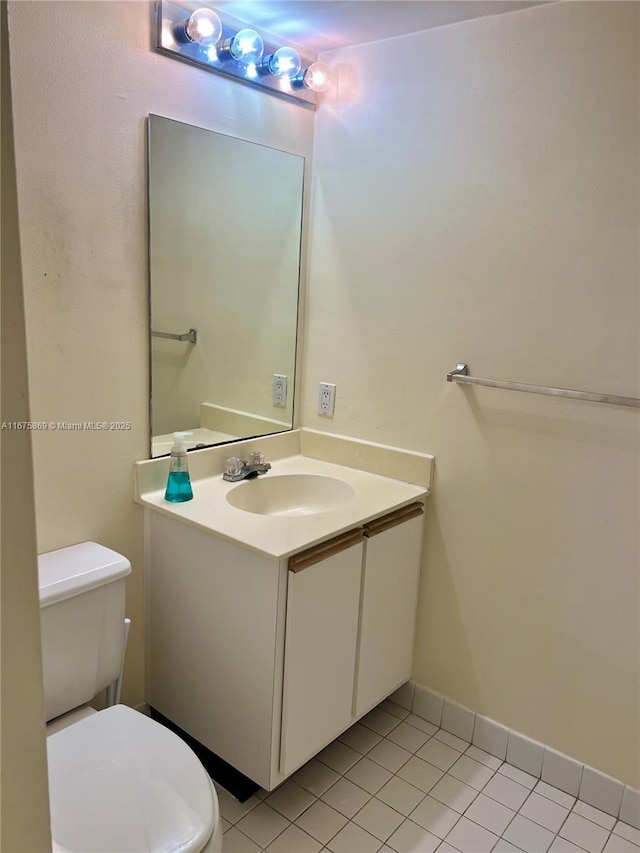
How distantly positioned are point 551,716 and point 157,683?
1164 mm

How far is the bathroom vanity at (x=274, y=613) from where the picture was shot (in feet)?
5.09

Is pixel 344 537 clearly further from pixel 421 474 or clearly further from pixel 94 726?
pixel 94 726

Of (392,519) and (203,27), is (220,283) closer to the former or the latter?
(203,27)

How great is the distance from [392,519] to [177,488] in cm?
62

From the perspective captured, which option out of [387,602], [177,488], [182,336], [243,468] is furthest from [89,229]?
[387,602]

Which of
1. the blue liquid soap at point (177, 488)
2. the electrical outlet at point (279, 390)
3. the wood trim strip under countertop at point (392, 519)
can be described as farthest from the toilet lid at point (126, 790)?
the electrical outlet at point (279, 390)

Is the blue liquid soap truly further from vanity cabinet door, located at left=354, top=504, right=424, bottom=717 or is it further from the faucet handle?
vanity cabinet door, located at left=354, top=504, right=424, bottom=717

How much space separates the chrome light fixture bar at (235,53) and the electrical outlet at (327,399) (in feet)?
3.01

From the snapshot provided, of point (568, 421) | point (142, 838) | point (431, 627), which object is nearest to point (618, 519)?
point (568, 421)

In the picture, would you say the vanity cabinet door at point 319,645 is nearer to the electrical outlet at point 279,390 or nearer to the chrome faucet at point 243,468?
the chrome faucet at point 243,468

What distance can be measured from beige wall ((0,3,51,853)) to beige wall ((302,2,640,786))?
4.68ft

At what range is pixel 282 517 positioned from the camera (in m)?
1.70

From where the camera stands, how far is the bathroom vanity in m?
1.55

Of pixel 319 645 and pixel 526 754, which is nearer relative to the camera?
pixel 319 645
